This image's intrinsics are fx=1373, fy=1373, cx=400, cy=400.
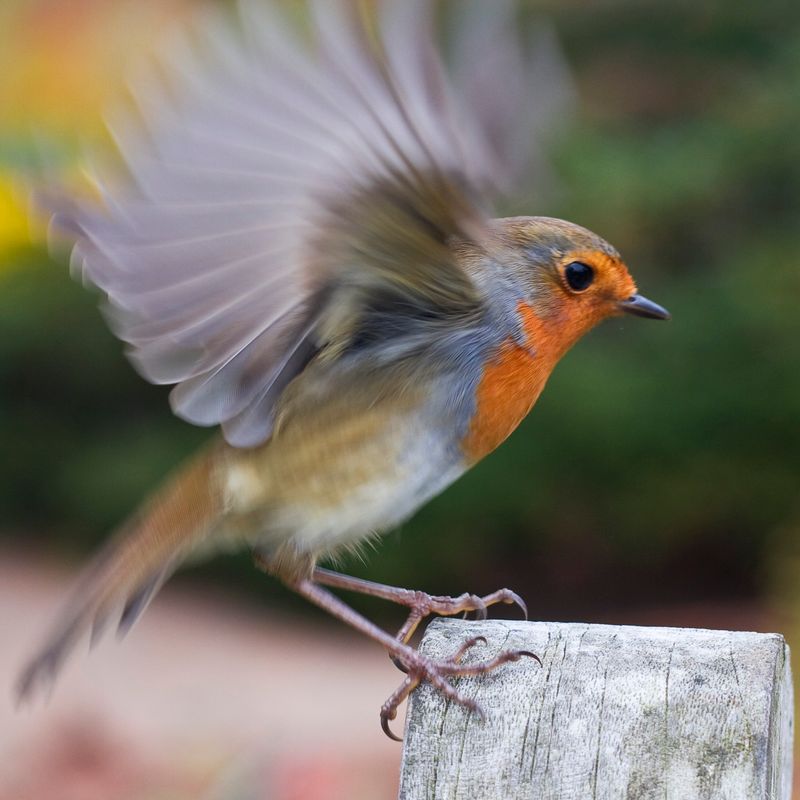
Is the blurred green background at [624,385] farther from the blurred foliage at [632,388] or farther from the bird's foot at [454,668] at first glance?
the bird's foot at [454,668]

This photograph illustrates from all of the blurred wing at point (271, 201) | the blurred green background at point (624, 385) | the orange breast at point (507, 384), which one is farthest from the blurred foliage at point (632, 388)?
the blurred wing at point (271, 201)

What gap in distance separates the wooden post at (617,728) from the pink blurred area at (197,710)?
2861 mm

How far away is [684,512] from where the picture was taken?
6.29m

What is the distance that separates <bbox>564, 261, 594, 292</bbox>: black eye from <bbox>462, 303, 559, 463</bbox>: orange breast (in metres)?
0.10

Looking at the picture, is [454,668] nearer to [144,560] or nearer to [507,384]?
[507,384]

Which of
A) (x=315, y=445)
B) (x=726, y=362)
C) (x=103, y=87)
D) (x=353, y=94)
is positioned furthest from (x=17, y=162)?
(x=353, y=94)

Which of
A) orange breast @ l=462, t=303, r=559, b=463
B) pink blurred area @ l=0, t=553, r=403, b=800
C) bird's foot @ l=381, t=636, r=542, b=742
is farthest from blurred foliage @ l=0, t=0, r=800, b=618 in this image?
bird's foot @ l=381, t=636, r=542, b=742

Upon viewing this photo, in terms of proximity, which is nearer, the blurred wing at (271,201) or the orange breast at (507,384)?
the blurred wing at (271,201)

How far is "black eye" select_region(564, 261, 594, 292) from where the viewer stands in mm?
2271

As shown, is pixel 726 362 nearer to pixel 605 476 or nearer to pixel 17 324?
pixel 605 476

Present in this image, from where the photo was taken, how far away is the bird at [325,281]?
5.61 ft

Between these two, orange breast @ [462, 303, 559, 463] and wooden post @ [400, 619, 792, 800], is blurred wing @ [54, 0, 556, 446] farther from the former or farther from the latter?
wooden post @ [400, 619, 792, 800]

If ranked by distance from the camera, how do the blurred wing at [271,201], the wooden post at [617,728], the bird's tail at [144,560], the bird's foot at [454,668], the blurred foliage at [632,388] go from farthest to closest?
the blurred foliage at [632,388], the bird's tail at [144,560], the blurred wing at [271,201], the bird's foot at [454,668], the wooden post at [617,728]

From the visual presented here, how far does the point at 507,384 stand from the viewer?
219 cm
